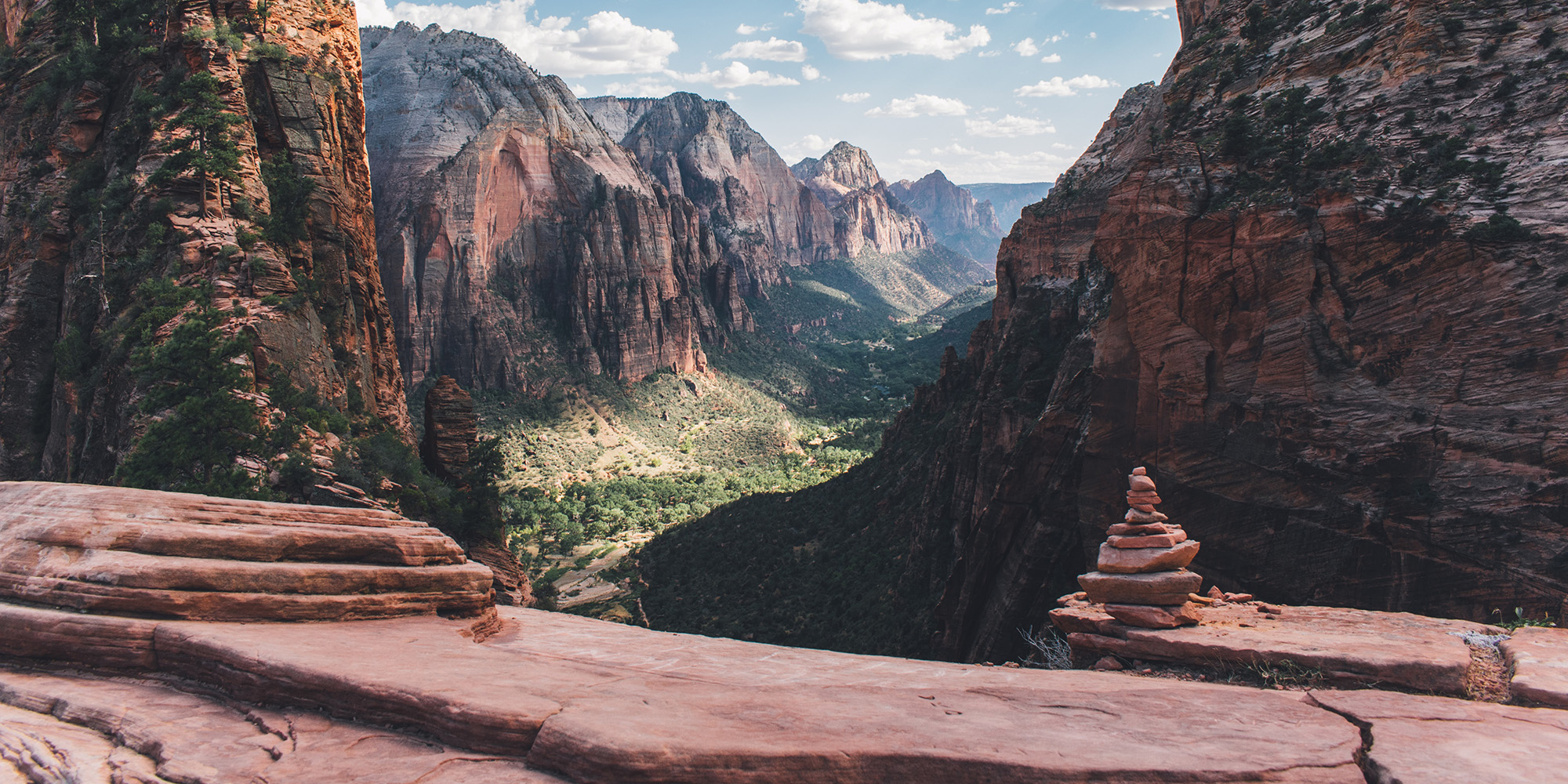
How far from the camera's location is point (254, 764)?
6691 millimetres

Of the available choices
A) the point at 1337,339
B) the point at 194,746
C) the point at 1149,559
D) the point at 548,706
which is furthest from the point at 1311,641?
the point at 194,746

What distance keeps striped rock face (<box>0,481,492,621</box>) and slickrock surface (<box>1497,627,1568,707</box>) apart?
13689 mm

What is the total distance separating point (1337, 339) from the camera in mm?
17688

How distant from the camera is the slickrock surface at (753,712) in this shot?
632 centimetres

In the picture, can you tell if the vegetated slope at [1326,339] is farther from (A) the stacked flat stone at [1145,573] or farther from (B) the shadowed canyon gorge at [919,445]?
(A) the stacked flat stone at [1145,573]

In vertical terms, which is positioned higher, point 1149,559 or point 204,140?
point 204,140

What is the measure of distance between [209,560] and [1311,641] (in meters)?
15.1

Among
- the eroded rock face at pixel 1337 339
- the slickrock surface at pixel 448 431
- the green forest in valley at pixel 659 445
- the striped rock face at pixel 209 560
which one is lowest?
the green forest in valley at pixel 659 445

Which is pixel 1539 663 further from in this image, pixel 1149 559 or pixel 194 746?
pixel 194 746

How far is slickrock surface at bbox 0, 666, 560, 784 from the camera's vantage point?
651 centimetres

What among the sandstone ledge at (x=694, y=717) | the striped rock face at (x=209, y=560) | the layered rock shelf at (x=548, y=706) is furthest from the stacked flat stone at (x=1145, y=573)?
the striped rock face at (x=209, y=560)

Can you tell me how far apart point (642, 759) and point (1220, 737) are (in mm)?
5418

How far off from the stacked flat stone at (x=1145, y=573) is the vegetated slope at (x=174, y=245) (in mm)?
19349

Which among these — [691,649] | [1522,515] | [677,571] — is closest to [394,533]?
[691,649]
